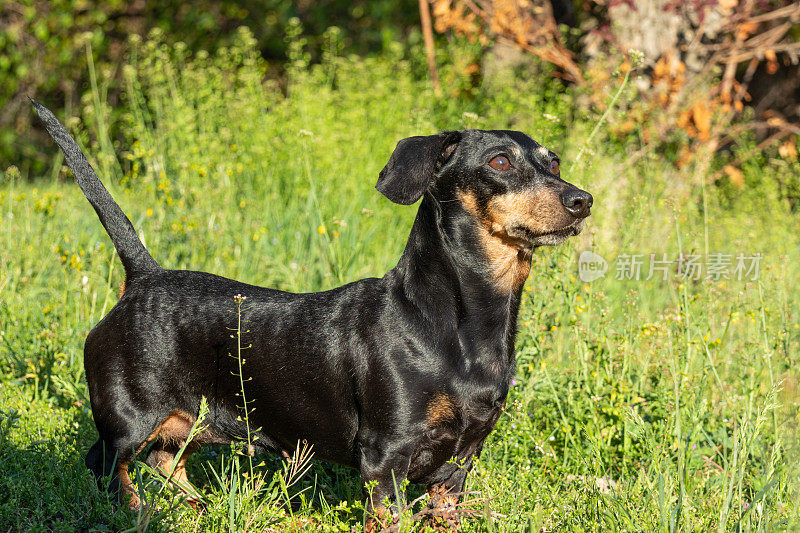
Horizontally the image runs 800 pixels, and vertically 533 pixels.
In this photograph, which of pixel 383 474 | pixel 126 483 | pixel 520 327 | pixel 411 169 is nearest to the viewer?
pixel 383 474

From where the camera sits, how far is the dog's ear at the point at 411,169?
2686 mm

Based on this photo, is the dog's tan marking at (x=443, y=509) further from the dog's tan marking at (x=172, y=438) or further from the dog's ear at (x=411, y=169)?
the dog's ear at (x=411, y=169)

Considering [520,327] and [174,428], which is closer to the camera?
[174,428]

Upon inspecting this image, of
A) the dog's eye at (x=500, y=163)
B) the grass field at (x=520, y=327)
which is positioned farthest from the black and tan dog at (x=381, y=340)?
the grass field at (x=520, y=327)

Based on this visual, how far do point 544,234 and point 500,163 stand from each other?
1.07 feet

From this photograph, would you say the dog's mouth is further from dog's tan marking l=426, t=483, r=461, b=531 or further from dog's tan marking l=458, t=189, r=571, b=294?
dog's tan marking l=426, t=483, r=461, b=531

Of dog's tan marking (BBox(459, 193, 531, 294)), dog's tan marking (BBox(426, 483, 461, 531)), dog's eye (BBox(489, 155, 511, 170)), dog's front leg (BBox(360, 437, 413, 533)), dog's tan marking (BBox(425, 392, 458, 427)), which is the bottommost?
dog's tan marking (BBox(426, 483, 461, 531))

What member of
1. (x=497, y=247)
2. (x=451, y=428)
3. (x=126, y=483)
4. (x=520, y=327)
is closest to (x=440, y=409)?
(x=451, y=428)

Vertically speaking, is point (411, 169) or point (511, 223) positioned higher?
point (411, 169)

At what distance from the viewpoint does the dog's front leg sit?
2590 millimetres

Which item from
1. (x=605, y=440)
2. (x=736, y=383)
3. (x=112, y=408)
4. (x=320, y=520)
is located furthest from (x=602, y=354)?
(x=112, y=408)

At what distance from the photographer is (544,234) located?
8.74ft

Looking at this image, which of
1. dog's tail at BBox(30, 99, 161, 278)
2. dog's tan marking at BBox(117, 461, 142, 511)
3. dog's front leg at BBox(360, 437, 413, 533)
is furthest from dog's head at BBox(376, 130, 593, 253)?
dog's tan marking at BBox(117, 461, 142, 511)

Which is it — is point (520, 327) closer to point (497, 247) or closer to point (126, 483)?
point (497, 247)
